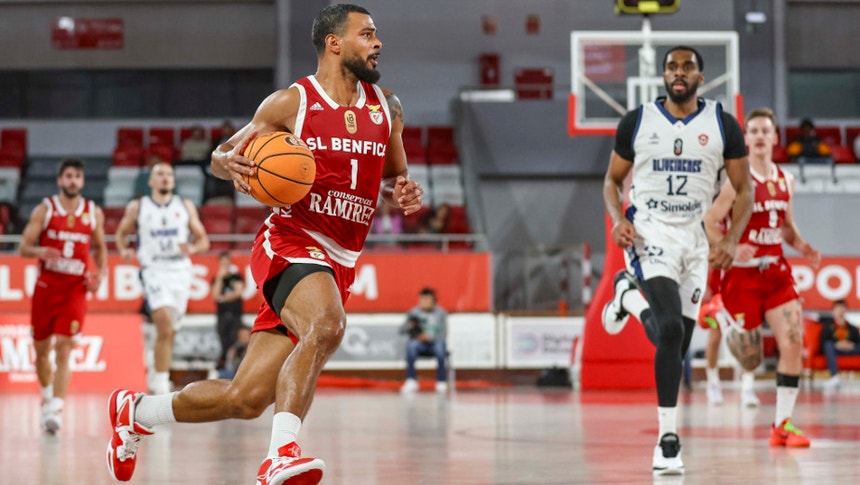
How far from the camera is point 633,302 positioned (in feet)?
25.2

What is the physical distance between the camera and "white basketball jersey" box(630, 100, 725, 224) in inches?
267

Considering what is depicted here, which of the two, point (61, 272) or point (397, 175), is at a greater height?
point (397, 175)

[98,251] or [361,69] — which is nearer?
[361,69]

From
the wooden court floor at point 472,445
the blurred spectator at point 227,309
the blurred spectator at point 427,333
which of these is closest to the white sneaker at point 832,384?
the wooden court floor at point 472,445

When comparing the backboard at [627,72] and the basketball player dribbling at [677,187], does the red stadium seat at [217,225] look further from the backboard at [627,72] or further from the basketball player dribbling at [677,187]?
the basketball player dribbling at [677,187]

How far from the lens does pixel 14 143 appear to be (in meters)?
22.7

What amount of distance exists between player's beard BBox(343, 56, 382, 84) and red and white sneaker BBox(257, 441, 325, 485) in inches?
66.9

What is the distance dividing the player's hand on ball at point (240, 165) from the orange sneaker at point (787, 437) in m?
4.29

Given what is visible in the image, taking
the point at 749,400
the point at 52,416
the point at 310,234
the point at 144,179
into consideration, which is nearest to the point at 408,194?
the point at 310,234

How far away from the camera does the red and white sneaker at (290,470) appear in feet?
14.3

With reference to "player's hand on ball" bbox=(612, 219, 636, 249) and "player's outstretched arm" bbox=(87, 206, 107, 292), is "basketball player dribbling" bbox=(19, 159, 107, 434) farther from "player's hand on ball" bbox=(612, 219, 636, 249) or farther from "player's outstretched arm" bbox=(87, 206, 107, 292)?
"player's hand on ball" bbox=(612, 219, 636, 249)

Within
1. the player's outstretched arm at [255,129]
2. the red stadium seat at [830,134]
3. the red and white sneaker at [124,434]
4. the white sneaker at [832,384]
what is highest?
the red stadium seat at [830,134]

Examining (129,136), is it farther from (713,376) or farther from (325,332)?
(325,332)

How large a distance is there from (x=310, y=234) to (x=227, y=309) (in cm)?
1124
